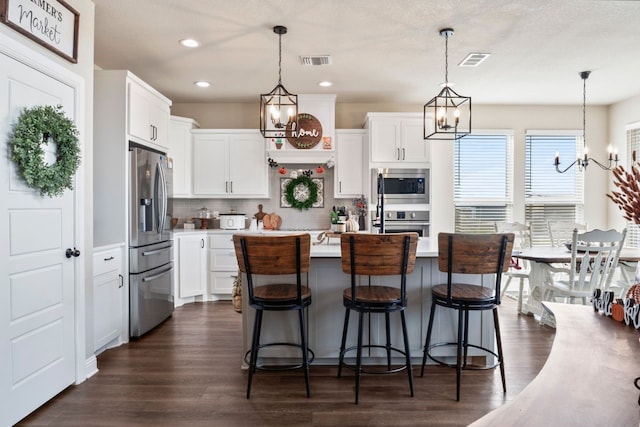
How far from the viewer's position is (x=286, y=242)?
2.36m

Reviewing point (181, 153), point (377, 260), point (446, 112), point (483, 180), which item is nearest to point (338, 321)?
point (377, 260)

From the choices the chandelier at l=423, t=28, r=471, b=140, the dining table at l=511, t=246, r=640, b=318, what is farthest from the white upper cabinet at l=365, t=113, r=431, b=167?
the dining table at l=511, t=246, r=640, b=318

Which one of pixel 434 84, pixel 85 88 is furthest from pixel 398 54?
pixel 85 88

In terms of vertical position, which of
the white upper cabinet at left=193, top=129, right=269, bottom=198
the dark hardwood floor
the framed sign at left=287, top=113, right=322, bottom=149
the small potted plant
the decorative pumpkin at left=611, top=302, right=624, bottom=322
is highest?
→ the framed sign at left=287, top=113, right=322, bottom=149

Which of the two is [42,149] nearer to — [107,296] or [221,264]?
[107,296]

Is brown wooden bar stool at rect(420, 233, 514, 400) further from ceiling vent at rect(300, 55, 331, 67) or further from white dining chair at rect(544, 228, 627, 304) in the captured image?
ceiling vent at rect(300, 55, 331, 67)

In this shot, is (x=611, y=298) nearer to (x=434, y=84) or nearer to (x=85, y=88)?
(x=85, y=88)

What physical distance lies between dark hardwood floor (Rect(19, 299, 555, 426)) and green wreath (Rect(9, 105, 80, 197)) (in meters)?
1.36

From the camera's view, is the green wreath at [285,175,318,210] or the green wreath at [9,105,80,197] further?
the green wreath at [285,175,318,210]

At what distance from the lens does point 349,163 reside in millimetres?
5273

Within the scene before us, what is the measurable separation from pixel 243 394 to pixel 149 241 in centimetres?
192

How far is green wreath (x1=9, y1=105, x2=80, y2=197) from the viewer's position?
2061 millimetres

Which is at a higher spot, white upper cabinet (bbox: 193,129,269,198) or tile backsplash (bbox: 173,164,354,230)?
white upper cabinet (bbox: 193,129,269,198)

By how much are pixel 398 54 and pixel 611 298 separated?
9.84 ft
